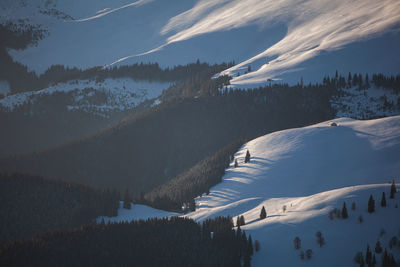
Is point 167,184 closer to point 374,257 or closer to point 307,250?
point 307,250

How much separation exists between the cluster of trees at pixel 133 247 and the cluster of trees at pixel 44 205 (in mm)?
21990

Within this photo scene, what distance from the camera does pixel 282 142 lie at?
371 feet

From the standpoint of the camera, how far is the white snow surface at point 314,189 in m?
57.7

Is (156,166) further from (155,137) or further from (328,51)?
(328,51)

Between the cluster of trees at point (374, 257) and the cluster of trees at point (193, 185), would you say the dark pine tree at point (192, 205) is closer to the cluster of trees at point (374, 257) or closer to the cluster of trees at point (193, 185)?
the cluster of trees at point (193, 185)

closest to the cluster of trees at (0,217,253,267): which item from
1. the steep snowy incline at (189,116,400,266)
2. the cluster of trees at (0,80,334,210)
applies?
the steep snowy incline at (189,116,400,266)

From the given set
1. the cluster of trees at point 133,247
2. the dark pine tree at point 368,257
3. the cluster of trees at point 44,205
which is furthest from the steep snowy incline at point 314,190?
the cluster of trees at point 44,205

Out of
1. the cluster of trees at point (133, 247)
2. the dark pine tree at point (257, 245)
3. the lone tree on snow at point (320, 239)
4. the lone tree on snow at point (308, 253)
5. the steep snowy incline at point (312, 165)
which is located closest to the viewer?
the lone tree on snow at point (308, 253)

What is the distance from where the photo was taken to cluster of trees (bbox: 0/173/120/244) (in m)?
87.2

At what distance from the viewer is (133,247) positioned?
62500 mm

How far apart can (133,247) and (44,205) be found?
38.1m

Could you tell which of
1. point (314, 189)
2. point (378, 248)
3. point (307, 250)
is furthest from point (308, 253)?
point (314, 189)

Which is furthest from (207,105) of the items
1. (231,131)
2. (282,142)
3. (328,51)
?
(282,142)

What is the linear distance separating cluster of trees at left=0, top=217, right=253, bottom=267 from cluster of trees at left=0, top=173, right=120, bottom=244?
21990 mm
